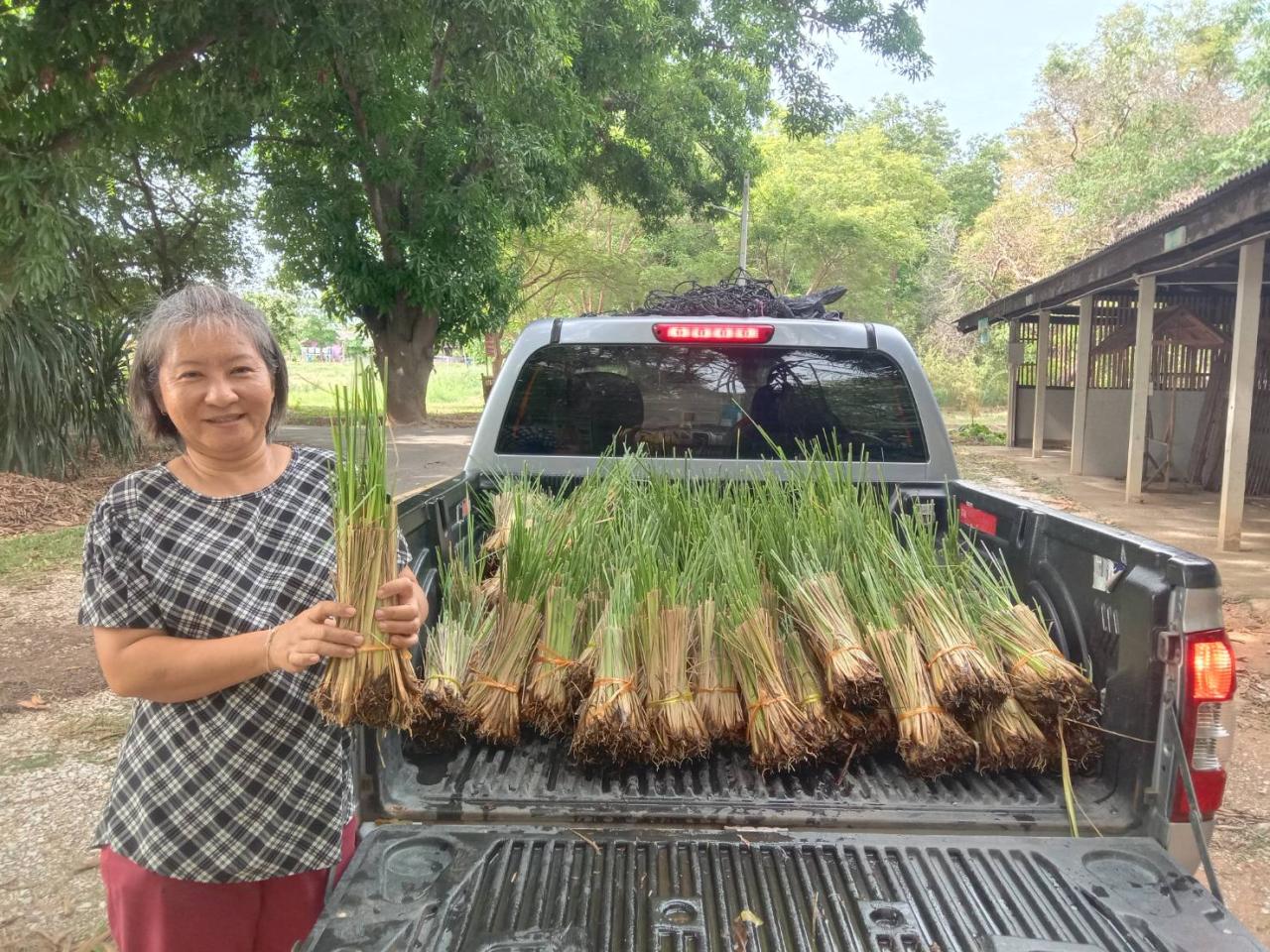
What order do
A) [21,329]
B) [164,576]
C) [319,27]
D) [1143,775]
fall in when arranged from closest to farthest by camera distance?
[164,576] → [1143,775] → [319,27] → [21,329]

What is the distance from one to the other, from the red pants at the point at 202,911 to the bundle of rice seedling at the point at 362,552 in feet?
1.65

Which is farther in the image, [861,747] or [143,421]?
[861,747]

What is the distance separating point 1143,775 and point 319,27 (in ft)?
26.8

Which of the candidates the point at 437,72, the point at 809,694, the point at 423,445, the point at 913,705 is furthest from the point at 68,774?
the point at 423,445

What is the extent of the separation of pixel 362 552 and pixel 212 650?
1.00 ft

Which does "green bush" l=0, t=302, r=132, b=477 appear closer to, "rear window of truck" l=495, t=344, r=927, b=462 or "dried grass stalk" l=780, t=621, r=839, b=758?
"rear window of truck" l=495, t=344, r=927, b=462

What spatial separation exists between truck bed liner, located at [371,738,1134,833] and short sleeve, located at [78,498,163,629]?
58cm

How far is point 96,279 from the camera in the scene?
14.5 meters

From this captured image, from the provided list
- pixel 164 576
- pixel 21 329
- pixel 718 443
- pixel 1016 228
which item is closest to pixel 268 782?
pixel 164 576

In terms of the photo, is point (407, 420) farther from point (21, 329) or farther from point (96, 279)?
point (21, 329)

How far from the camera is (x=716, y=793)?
6.33 feet

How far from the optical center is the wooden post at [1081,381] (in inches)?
533

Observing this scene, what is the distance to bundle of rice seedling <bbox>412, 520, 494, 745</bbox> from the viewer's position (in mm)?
1955

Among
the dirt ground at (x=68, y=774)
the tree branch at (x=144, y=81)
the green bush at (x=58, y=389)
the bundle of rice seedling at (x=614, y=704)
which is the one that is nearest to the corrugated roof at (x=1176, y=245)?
the dirt ground at (x=68, y=774)
